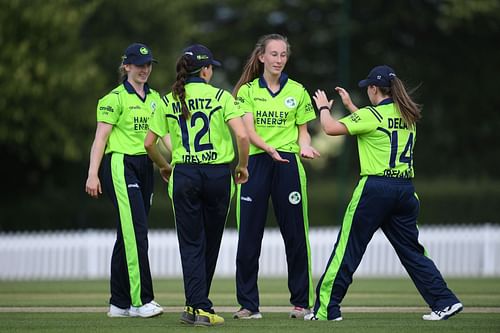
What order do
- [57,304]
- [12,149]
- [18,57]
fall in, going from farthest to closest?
1. [12,149]
2. [18,57]
3. [57,304]

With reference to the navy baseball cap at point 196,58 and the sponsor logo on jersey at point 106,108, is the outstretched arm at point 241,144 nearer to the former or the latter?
the navy baseball cap at point 196,58

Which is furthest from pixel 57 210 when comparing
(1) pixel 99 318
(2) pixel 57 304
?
(1) pixel 99 318

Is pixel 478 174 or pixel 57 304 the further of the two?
pixel 478 174

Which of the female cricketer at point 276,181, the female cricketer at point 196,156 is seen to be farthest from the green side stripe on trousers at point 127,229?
the female cricketer at point 276,181

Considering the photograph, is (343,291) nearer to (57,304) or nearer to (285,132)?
(285,132)

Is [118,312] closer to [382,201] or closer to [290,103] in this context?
[290,103]

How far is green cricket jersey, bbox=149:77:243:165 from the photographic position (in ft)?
27.6

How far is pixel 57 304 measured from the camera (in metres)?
11.0

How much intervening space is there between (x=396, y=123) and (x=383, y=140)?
18cm

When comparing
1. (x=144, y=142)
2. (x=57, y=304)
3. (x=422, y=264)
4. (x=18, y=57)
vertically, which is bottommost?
(x=57, y=304)

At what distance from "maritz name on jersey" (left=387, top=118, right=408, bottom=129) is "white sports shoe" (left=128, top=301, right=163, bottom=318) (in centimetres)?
262

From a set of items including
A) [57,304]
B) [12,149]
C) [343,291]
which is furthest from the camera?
[12,149]

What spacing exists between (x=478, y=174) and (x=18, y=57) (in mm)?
11443

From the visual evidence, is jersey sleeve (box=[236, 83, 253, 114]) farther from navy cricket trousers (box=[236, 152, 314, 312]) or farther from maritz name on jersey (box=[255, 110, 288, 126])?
navy cricket trousers (box=[236, 152, 314, 312])
